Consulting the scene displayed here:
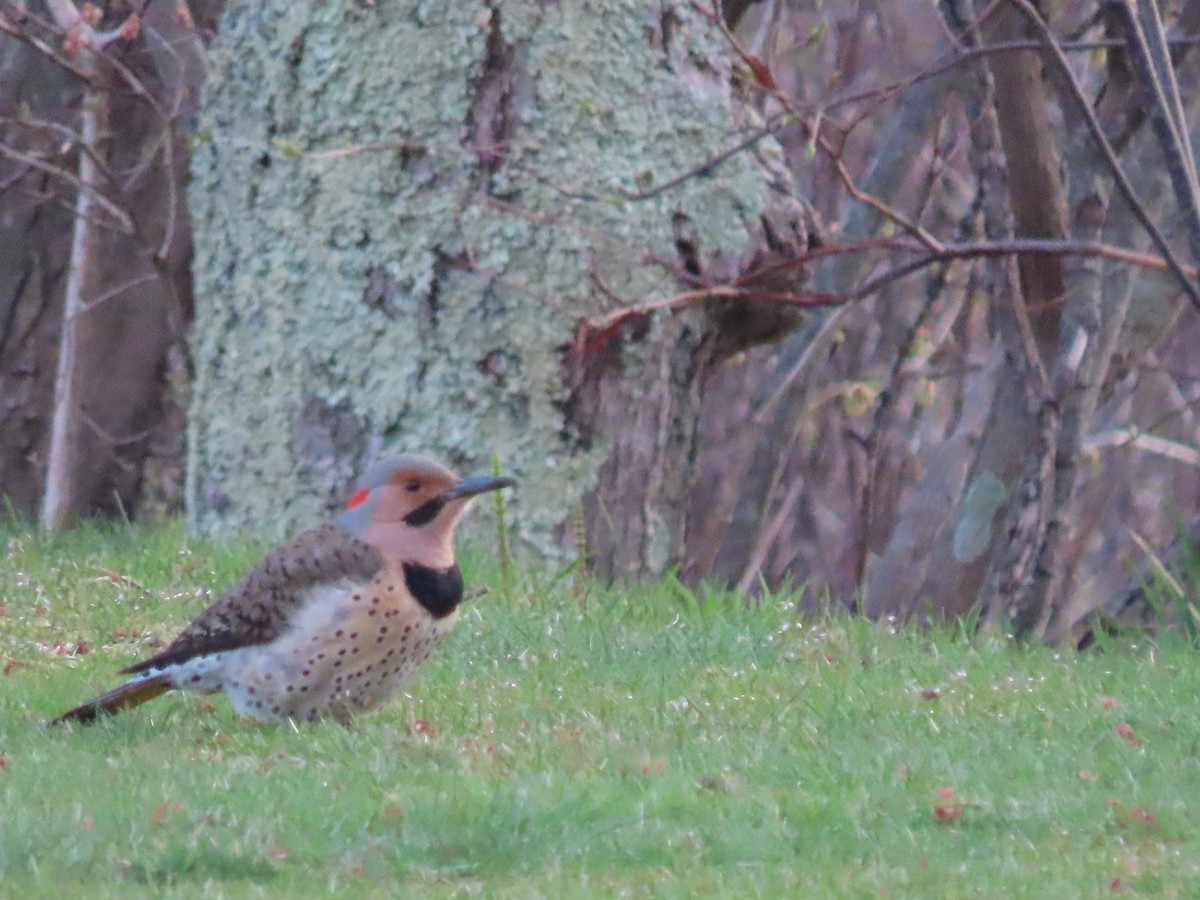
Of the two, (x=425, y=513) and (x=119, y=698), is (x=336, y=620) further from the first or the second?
(x=119, y=698)

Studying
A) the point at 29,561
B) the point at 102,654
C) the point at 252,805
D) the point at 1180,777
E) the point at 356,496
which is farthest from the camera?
the point at 29,561

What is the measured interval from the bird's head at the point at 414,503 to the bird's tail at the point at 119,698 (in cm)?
68

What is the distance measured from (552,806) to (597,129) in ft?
15.9

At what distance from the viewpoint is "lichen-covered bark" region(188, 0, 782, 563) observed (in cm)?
878

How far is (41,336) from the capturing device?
11.7 m

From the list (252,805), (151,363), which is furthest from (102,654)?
(151,363)

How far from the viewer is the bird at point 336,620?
5.62 metres

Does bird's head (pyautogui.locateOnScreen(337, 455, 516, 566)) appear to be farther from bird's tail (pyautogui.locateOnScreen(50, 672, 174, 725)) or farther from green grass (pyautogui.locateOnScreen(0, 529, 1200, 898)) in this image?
bird's tail (pyautogui.locateOnScreen(50, 672, 174, 725))

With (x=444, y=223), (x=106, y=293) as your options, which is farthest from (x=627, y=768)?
(x=106, y=293)

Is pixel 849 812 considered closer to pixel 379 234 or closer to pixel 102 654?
pixel 102 654

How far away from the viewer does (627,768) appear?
5145 mm

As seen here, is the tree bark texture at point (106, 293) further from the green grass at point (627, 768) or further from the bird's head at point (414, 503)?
the bird's head at point (414, 503)

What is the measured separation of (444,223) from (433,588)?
10.9 ft

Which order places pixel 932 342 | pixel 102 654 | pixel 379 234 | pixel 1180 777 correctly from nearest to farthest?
pixel 1180 777
pixel 102 654
pixel 379 234
pixel 932 342
